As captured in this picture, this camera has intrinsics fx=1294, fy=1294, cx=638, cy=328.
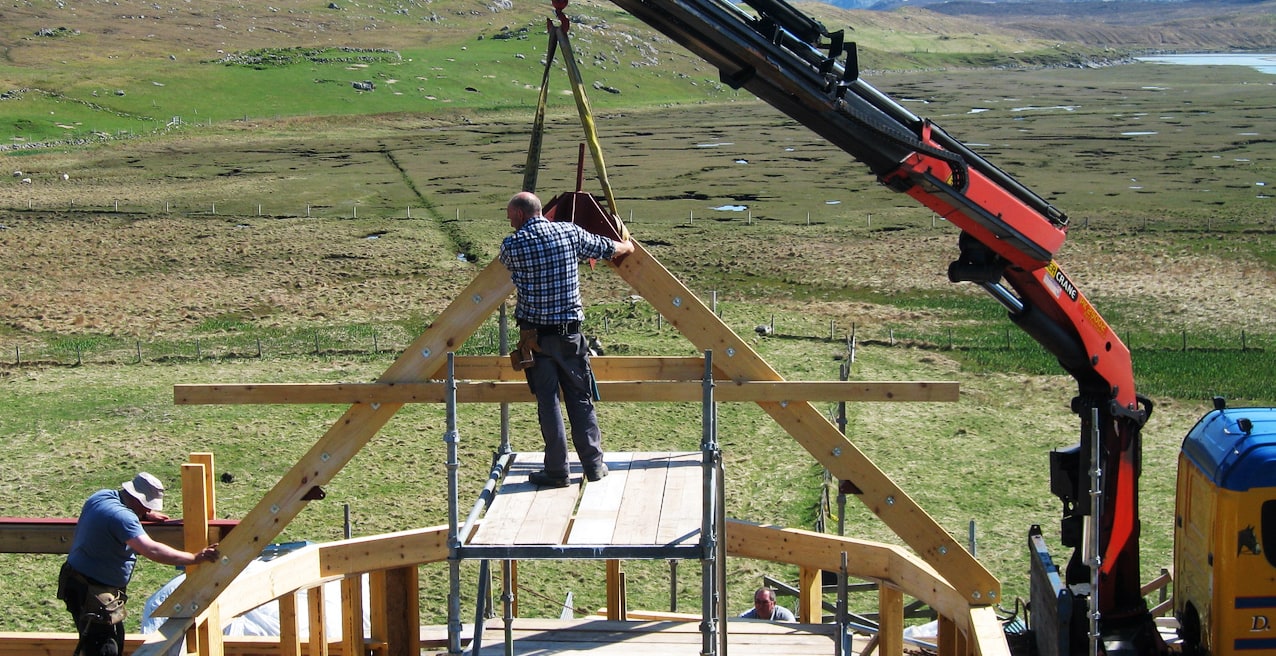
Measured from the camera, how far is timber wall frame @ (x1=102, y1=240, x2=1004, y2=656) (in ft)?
27.3

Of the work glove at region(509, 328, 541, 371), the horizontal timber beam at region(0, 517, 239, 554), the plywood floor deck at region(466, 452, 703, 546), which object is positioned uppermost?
the work glove at region(509, 328, 541, 371)

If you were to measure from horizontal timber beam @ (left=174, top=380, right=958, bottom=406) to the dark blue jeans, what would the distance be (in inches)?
10.3

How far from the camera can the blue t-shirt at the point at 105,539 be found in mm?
8281

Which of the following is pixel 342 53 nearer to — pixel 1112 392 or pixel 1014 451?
pixel 1014 451

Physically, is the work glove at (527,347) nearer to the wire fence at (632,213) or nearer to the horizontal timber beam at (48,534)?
the horizontal timber beam at (48,534)

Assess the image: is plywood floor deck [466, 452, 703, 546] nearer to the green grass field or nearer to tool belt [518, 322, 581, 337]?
tool belt [518, 322, 581, 337]

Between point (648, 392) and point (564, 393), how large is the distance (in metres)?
0.61

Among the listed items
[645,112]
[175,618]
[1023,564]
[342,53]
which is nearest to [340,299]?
[1023,564]

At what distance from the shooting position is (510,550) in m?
7.09

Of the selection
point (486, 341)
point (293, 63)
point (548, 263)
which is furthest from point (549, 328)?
point (293, 63)

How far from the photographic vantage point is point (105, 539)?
8.41 m

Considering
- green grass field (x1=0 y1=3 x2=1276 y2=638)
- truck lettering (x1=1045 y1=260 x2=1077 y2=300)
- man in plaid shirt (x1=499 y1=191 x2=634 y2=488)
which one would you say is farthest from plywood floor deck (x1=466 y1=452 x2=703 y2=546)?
green grass field (x1=0 y1=3 x2=1276 y2=638)

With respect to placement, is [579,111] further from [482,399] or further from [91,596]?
[91,596]

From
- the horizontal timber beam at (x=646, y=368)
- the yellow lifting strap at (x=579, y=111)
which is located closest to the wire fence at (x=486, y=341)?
the horizontal timber beam at (x=646, y=368)
